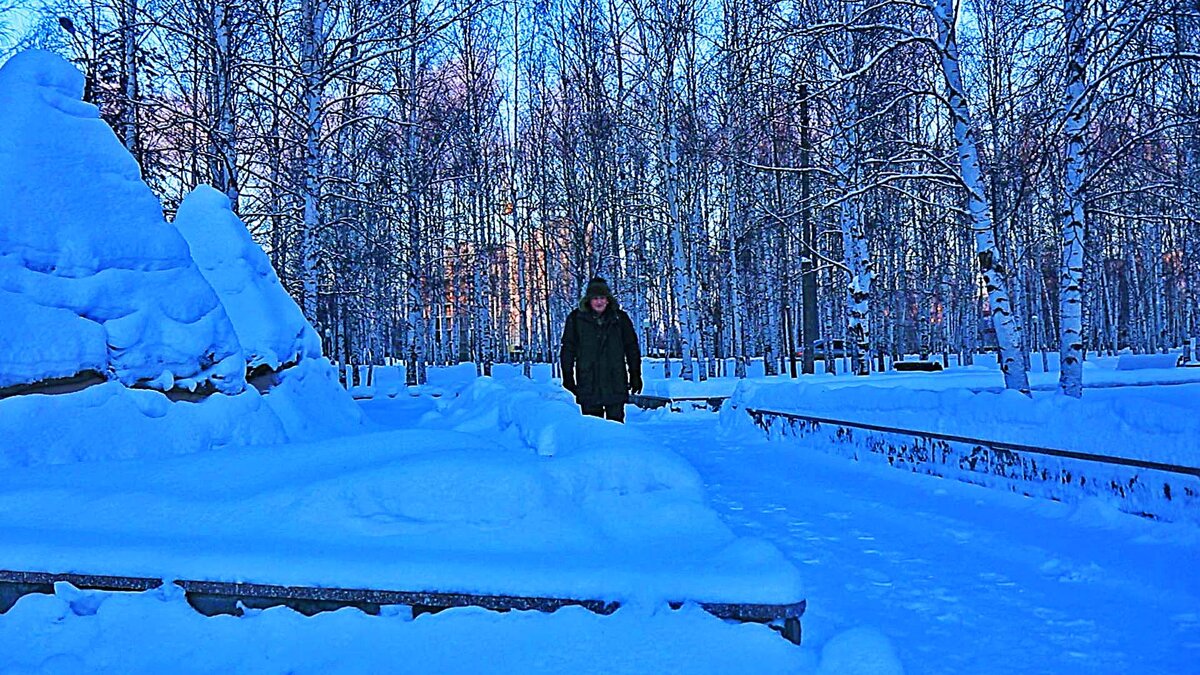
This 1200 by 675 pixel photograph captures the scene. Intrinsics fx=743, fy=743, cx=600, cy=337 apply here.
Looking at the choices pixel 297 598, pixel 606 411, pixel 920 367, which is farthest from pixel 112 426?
pixel 920 367

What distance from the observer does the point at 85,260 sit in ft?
20.1

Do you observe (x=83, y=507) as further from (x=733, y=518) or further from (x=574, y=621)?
(x=733, y=518)

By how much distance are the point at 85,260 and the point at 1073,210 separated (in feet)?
39.3

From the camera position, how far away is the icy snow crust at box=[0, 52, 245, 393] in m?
5.69

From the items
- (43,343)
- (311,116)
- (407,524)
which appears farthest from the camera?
(311,116)

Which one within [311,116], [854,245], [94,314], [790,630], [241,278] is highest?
[311,116]

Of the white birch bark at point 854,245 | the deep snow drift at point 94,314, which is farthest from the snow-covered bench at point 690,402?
the deep snow drift at point 94,314

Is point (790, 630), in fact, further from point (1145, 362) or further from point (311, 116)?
point (1145, 362)

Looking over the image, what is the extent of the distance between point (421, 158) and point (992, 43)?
15.5m

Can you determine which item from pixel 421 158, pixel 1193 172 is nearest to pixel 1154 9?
pixel 1193 172

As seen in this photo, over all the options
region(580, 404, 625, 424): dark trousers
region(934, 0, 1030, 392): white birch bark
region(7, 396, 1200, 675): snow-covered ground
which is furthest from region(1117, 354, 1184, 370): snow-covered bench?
region(580, 404, 625, 424): dark trousers

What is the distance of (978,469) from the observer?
6.52 metres

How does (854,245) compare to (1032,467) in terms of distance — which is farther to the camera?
(854,245)

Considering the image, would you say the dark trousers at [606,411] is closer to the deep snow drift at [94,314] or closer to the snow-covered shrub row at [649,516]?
the snow-covered shrub row at [649,516]
